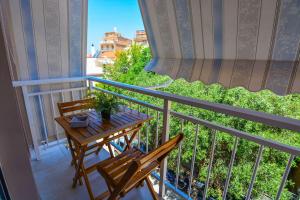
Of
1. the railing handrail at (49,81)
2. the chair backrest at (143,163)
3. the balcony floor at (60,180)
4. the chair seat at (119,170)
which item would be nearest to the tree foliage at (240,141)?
the railing handrail at (49,81)

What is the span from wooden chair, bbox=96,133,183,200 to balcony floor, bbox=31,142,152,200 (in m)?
0.34

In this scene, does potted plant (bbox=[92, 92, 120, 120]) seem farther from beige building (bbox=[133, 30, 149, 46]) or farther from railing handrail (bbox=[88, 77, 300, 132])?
beige building (bbox=[133, 30, 149, 46])

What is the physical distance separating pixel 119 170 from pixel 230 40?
4.99 feet

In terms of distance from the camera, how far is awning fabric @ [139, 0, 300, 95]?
1.21 m

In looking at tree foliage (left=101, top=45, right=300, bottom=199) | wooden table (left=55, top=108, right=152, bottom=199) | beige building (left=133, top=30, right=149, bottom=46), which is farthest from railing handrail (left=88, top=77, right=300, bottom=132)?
beige building (left=133, top=30, right=149, bottom=46)

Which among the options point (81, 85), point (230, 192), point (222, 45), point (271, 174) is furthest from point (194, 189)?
point (222, 45)

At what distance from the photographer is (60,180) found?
208 cm

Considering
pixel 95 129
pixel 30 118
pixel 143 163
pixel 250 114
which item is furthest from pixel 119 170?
pixel 30 118

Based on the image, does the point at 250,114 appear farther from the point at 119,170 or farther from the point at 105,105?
the point at 105,105

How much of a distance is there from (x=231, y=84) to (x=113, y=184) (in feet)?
4.36

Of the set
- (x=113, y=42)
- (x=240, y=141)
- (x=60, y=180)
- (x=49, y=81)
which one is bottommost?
(x=240, y=141)

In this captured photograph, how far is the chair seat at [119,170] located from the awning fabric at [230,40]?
1.00 meters

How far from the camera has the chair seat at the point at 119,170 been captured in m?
1.33

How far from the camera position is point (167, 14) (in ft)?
6.06
